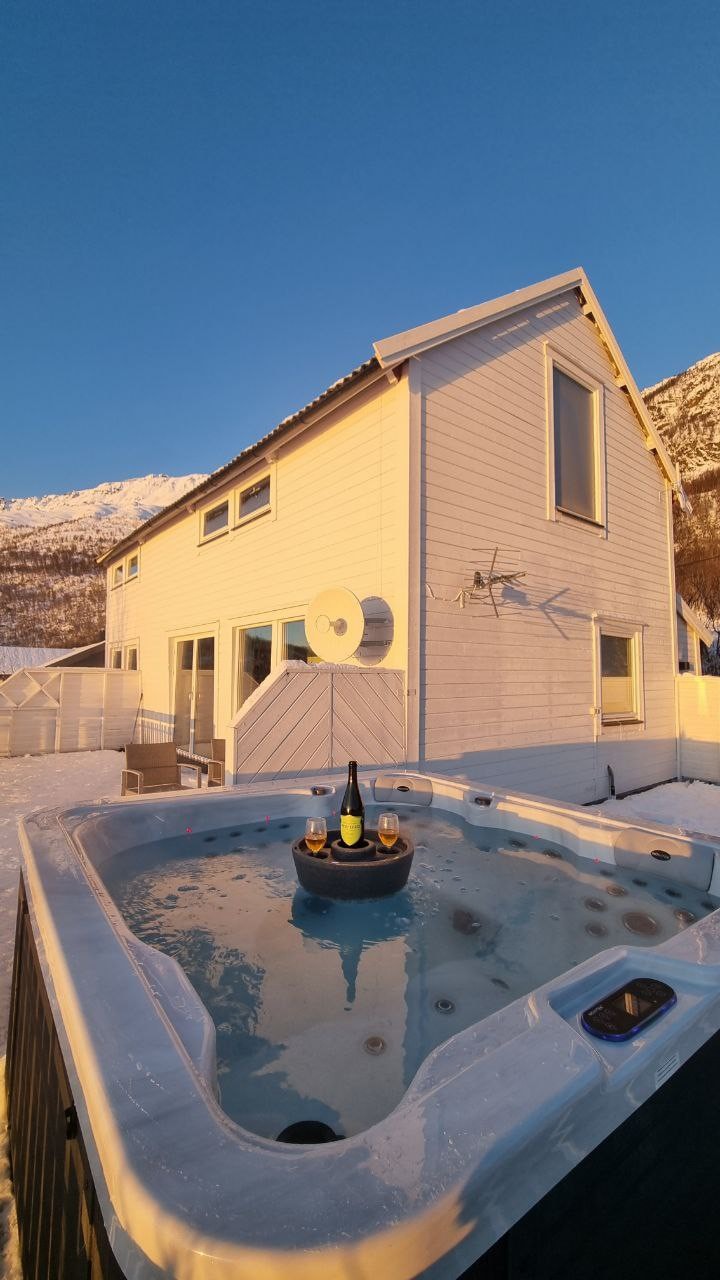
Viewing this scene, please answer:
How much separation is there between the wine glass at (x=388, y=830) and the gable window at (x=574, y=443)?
5.51 metres

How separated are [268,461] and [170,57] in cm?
479

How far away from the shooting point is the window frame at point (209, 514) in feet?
28.3

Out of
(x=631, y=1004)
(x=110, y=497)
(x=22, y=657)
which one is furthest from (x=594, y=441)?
(x=110, y=497)

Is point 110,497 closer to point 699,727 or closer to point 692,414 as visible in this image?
point 692,414

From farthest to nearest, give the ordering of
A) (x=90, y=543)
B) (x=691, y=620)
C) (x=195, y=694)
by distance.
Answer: (x=90, y=543) → (x=691, y=620) → (x=195, y=694)

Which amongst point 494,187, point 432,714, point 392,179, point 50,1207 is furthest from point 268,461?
point 50,1207

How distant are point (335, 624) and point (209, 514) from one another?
16.1ft

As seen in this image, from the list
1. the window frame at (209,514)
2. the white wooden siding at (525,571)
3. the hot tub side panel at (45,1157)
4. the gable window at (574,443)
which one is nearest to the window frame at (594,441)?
the gable window at (574,443)

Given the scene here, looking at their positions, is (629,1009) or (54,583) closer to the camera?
(629,1009)

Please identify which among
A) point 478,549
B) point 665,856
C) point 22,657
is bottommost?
point 665,856

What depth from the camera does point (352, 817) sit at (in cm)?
265

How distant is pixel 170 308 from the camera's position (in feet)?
41.8

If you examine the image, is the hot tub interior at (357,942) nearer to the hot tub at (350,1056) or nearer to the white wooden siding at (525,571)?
the hot tub at (350,1056)

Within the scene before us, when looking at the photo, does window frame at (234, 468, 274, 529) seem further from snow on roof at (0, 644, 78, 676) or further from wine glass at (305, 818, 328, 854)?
snow on roof at (0, 644, 78, 676)
